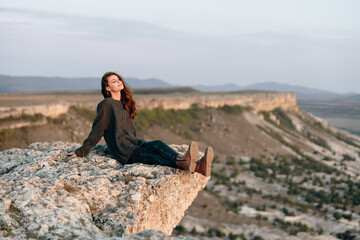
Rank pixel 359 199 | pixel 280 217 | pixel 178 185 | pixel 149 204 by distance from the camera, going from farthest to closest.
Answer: pixel 359 199 < pixel 280 217 < pixel 178 185 < pixel 149 204

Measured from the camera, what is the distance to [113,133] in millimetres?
→ 5578

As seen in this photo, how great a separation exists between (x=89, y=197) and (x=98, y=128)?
139cm

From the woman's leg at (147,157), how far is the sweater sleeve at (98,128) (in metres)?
0.63

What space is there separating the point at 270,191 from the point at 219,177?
144 inches

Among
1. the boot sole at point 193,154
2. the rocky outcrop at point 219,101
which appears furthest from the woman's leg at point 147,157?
the rocky outcrop at point 219,101

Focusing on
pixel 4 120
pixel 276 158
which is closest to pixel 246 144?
pixel 276 158

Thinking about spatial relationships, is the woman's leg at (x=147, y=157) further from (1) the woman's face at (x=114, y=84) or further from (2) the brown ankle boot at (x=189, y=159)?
(1) the woman's face at (x=114, y=84)

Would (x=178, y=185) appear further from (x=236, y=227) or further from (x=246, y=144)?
(x=246, y=144)

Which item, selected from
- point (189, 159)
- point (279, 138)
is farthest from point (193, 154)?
point (279, 138)

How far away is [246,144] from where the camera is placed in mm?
34531

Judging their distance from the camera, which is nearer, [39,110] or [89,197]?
[89,197]

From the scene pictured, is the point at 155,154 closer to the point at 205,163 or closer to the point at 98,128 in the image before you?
the point at 205,163

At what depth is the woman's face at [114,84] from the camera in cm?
582

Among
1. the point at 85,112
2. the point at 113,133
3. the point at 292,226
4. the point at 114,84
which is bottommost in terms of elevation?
the point at 292,226
